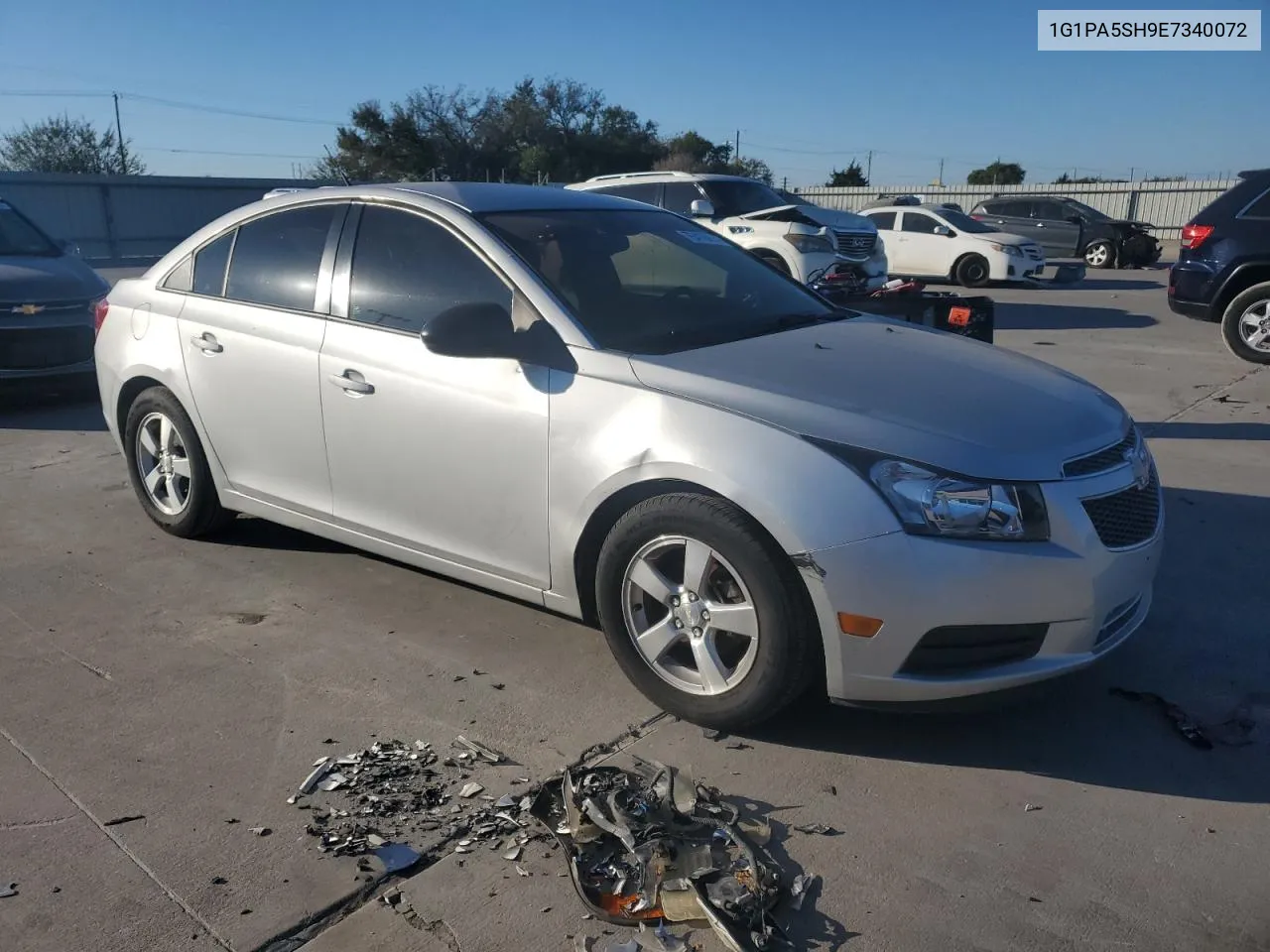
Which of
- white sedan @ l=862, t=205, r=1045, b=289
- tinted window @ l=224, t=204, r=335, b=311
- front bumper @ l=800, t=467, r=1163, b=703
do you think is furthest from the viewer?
white sedan @ l=862, t=205, r=1045, b=289

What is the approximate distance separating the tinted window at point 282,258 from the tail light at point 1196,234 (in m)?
8.73

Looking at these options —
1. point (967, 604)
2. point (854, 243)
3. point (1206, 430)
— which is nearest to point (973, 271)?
point (854, 243)

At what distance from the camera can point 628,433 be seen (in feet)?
11.3

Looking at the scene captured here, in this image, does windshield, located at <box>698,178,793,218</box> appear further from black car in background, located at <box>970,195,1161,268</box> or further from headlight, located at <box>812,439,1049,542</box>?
headlight, located at <box>812,439,1049,542</box>

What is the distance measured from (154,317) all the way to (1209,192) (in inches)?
1438

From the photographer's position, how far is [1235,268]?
32.4 feet

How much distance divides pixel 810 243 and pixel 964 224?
23.1 feet

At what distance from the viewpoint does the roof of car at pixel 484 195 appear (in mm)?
4348

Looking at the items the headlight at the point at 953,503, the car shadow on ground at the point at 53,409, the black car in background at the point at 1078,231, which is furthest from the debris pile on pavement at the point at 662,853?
the black car in background at the point at 1078,231

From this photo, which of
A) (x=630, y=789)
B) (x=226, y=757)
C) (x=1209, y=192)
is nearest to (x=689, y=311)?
(x=630, y=789)

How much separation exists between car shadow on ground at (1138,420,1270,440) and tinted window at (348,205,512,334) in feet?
17.4

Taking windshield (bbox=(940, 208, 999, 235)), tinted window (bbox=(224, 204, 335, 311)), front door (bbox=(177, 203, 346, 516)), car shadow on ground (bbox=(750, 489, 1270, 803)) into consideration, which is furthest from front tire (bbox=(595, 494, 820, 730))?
windshield (bbox=(940, 208, 999, 235))

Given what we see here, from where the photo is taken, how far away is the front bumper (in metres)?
3.01

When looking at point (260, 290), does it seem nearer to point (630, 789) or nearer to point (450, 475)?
point (450, 475)
